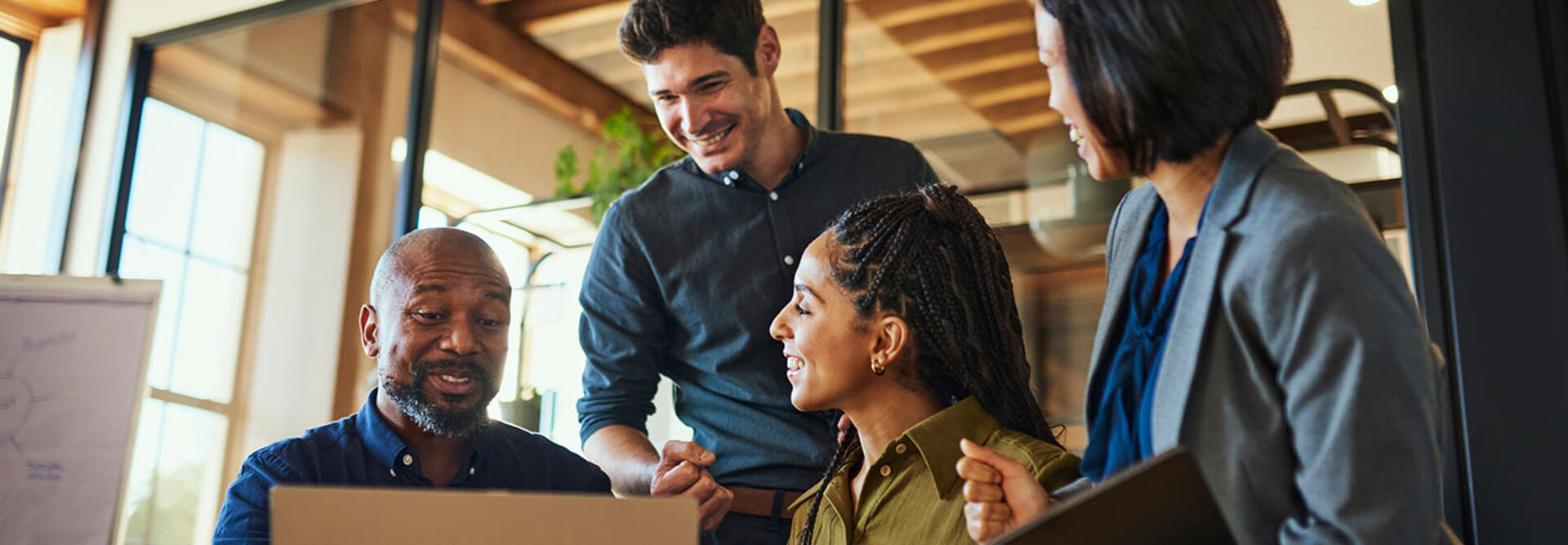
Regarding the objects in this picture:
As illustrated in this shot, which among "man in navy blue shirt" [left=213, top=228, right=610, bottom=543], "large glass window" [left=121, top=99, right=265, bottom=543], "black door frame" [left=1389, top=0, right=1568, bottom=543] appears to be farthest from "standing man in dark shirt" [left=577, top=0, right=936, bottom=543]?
"large glass window" [left=121, top=99, right=265, bottom=543]

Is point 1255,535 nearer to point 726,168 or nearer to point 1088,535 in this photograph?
point 1088,535

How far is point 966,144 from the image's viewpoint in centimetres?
304

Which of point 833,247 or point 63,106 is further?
point 63,106

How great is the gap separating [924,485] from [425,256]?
0.88 m

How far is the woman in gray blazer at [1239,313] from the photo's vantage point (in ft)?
3.43

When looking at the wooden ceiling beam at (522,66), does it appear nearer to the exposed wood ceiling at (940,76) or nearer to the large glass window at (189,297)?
the exposed wood ceiling at (940,76)

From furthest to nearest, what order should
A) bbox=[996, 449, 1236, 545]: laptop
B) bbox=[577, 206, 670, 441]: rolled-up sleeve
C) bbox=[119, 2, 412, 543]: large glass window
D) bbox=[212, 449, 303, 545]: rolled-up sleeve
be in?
bbox=[119, 2, 412, 543]: large glass window, bbox=[577, 206, 670, 441]: rolled-up sleeve, bbox=[212, 449, 303, 545]: rolled-up sleeve, bbox=[996, 449, 1236, 545]: laptop

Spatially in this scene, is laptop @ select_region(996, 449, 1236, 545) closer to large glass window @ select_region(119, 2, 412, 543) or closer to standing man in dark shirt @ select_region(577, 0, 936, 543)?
standing man in dark shirt @ select_region(577, 0, 936, 543)

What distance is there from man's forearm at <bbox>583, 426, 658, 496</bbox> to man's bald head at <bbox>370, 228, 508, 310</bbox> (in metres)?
0.30

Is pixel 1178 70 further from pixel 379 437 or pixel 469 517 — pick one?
pixel 379 437

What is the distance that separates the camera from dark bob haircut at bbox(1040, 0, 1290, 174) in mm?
1167

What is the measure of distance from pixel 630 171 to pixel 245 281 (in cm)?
139

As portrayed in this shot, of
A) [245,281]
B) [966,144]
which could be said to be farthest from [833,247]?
[245,281]

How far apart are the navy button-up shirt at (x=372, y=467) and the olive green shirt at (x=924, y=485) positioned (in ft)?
1.76
